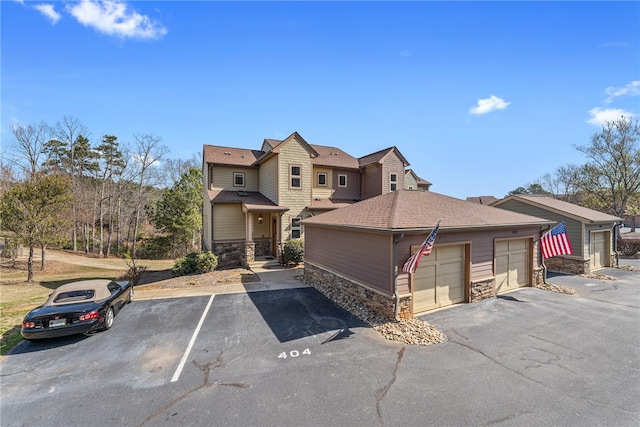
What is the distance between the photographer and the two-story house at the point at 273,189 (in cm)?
1736

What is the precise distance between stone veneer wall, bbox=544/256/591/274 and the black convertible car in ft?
70.8

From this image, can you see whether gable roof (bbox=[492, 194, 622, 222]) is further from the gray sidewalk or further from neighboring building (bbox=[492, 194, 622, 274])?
the gray sidewalk

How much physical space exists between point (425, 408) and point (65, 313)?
8.77 meters

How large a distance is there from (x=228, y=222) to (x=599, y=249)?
23.4 metres

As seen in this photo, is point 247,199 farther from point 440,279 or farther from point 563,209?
point 563,209

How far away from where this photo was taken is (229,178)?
755 inches

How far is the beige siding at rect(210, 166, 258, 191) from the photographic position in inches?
734

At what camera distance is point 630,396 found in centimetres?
483

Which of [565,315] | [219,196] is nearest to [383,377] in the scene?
[565,315]

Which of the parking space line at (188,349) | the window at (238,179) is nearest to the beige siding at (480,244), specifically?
the parking space line at (188,349)

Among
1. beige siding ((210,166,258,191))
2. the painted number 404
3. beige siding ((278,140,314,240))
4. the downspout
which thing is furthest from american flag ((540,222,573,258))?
beige siding ((210,166,258,191))

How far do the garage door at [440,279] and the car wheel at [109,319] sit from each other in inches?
371

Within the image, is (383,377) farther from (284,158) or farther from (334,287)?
(284,158)

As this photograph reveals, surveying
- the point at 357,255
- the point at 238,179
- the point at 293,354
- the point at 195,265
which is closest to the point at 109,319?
the point at 293,354
